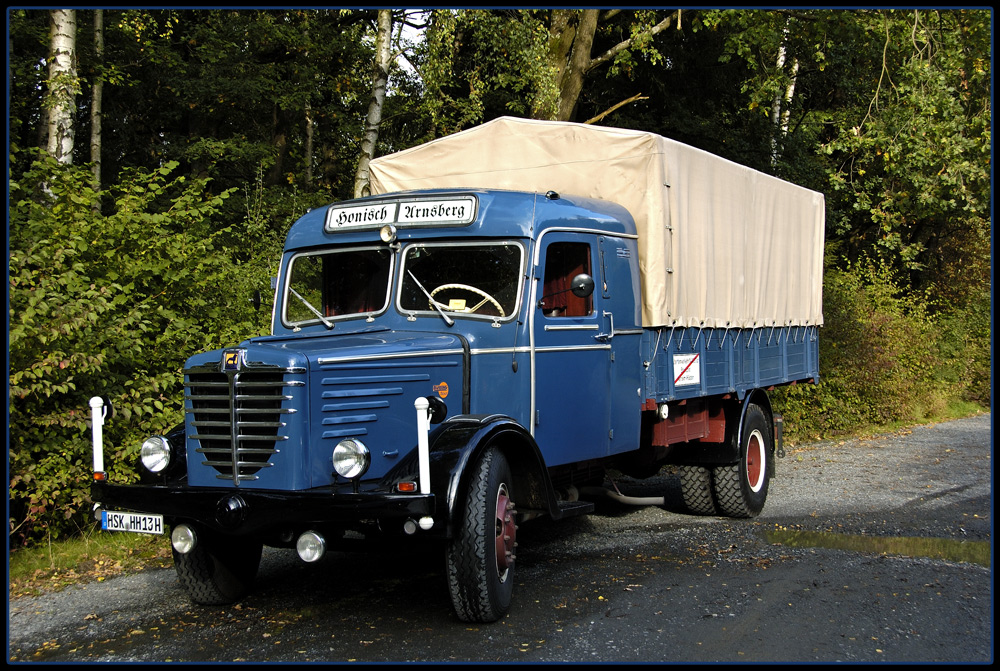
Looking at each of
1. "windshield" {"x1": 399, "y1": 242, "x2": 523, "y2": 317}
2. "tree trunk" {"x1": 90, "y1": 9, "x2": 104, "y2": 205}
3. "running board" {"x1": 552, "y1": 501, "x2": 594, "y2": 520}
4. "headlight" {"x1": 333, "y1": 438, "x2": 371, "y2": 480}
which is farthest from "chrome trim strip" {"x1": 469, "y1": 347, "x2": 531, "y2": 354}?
"tree trunk" {"x1": 90, "y1": 9, "x2": 104, "y2": 205}

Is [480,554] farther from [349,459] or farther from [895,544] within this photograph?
[895,544]

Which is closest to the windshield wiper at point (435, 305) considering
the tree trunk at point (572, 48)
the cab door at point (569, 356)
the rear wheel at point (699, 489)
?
the cab door at point (569, 356)

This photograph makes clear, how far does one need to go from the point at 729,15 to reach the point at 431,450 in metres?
13.6

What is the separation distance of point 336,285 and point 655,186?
2.55 m

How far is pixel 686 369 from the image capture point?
7.70 metres

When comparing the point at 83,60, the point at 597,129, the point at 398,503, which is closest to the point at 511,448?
the point at 398,503

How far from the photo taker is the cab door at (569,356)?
620cm

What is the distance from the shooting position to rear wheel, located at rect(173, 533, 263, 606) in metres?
5.77

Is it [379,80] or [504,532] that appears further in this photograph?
[379,80]

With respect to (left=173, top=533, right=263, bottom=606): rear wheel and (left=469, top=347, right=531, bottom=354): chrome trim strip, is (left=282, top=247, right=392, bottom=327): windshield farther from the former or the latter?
(left=173, top=533, right=263, bottom=606): rear wheel

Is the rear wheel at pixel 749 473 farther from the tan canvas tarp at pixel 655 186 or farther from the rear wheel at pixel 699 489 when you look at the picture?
the tan canvas tarp at pixel 655 186

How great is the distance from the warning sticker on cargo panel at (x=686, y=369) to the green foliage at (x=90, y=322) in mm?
3716

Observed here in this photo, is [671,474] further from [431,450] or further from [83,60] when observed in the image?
[83,60]

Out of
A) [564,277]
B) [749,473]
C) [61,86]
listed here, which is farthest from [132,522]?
[61,86]
